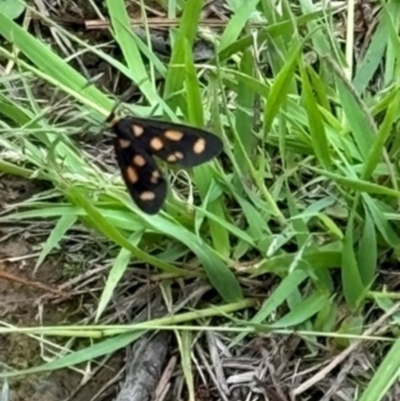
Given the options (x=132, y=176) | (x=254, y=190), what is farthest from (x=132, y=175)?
(x=254, y=190)

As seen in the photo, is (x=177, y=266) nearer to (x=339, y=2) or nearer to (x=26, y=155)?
(x=26, y=155)

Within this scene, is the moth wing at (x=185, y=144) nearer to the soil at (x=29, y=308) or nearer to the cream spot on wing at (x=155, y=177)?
the cream spot on wing at (x=155, y=177)

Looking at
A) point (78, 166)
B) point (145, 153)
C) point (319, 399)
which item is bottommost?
point (319, 399)

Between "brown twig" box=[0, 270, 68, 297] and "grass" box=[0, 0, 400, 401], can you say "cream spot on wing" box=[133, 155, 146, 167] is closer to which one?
"grass" box=[0, 0, 400, 401]

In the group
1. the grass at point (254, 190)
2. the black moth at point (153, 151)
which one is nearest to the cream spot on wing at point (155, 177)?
the black moth at point (153, 151)

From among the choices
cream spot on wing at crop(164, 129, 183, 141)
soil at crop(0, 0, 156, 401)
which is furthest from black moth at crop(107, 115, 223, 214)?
soil at crop(0, 0, 156, 401)

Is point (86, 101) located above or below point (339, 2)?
below

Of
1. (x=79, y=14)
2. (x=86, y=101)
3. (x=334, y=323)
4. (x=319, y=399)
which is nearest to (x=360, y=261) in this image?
(x=334, y=323)
